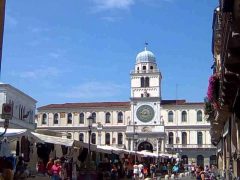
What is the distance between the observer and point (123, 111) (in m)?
99.0

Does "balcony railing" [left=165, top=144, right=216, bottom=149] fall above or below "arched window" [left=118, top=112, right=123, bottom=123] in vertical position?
below

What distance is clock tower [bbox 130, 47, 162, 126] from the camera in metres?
95.6

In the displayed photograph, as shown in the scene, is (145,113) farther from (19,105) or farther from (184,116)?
(19,105)

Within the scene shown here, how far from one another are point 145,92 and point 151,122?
6.30 metres

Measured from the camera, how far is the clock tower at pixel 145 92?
3762 inches

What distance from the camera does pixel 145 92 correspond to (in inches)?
3799

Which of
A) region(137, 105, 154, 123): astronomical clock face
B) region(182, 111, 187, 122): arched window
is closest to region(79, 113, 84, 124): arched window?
region(137, 105, 154, 123): astronomical clock face

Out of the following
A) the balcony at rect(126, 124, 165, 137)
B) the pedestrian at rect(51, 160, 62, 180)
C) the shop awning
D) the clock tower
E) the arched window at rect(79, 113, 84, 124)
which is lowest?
the pedestrian at rect(51, 160, 62, 180)

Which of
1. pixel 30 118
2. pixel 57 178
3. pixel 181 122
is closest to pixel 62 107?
pixel 181 122

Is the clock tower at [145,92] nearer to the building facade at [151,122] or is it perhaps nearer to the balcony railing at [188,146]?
the building facade at [151,122]

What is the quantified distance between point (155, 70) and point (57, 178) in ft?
258

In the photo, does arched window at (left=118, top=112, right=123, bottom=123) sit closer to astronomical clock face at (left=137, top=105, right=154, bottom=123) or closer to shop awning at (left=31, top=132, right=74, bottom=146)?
astronomical clock face at (left=137, top=105, right=154, bottom=123)

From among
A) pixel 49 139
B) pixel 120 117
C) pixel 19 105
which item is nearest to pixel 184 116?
pixel 120 117

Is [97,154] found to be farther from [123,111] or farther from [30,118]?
[123,111]
